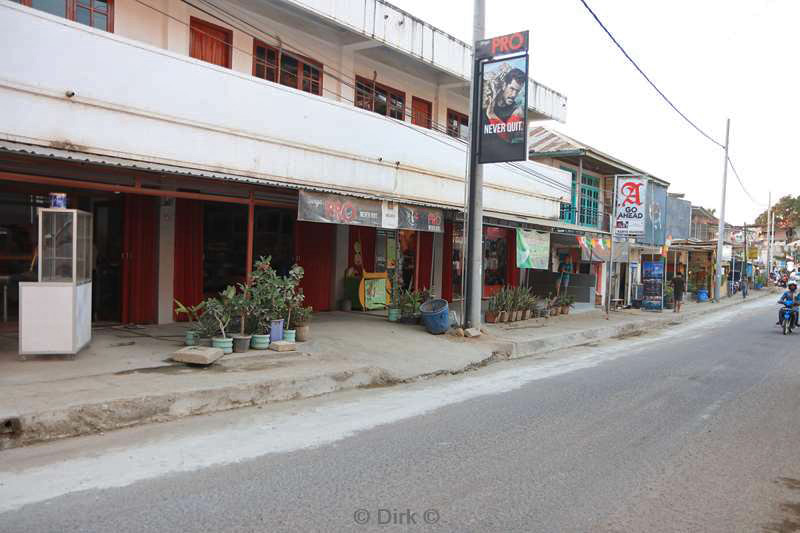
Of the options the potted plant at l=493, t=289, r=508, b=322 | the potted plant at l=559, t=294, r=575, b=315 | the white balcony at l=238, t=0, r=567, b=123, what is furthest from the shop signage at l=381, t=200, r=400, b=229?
the potted plant at l=559, t=294, r=575, b=315

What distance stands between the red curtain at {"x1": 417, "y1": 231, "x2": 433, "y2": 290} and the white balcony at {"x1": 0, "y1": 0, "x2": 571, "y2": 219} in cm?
229

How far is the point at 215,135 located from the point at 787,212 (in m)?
91.1

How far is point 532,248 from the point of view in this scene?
17406 millimetres

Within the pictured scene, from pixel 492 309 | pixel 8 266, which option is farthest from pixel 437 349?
pixel 8 266

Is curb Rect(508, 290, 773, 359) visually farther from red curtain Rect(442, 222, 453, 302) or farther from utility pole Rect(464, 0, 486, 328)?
red curtain Rect(442, 222, 453, 302)

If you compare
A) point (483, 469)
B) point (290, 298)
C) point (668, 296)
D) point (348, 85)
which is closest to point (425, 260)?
point (348, 85)

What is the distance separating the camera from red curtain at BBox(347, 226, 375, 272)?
15955 millimetres

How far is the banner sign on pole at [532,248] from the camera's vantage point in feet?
55.7

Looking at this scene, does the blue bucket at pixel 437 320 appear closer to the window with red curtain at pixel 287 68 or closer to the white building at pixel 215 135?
the white building at pixel 215 135

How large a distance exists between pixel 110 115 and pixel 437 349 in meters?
7.05

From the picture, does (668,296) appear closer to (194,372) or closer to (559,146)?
(559,146)

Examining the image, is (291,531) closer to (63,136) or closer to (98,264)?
(63,136)

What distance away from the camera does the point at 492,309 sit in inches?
647

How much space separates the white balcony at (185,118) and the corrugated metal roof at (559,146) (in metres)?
9.76
